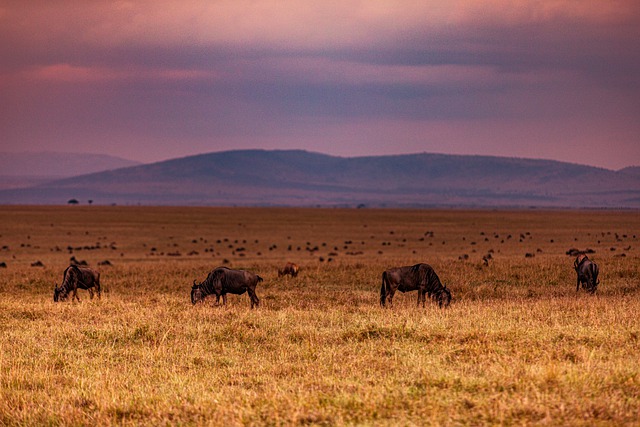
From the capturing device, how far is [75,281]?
23.0m

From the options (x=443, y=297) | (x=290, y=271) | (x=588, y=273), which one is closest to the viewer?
(x=443, y=297)

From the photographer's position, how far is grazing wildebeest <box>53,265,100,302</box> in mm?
22688

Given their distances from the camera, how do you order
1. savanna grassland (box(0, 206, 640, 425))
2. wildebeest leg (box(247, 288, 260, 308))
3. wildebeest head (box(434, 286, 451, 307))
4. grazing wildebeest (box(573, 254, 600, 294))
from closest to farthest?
savanna grassland (box(0, 206, 640, 425)) < wildebeest head (box(434, 286, 451, 307)) < wildebeest leg (box(247, 288, 260, 308)) < grazing wildebeest (box(573, 254, 600, 294))

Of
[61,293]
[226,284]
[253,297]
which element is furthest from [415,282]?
[61,293]

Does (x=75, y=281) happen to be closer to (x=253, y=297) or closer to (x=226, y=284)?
(x=226, y=284)

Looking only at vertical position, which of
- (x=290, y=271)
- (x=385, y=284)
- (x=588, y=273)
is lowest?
(x=290, y=271)

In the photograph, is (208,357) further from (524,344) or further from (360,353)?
(524,344)

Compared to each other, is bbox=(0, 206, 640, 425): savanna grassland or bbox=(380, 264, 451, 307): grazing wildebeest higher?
bbox=(380, 264, 451, 307): grazing wildebeest

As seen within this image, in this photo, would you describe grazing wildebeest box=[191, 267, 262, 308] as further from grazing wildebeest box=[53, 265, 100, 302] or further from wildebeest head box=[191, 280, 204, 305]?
grazing wildebeest box=[53, 265, 100, 302]

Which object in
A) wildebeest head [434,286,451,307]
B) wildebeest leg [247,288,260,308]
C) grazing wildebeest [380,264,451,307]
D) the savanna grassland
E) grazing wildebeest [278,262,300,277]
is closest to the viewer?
the savanna grassland

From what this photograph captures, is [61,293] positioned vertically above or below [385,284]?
below

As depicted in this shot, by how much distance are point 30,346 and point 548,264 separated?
23.6 meters

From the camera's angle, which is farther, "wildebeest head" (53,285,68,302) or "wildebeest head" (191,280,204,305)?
"wildebeest head" (53,285,68,302)

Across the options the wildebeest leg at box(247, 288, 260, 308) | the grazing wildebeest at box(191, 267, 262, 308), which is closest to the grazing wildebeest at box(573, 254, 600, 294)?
the wildebeest leg at box(247, 288, 260, 308)
